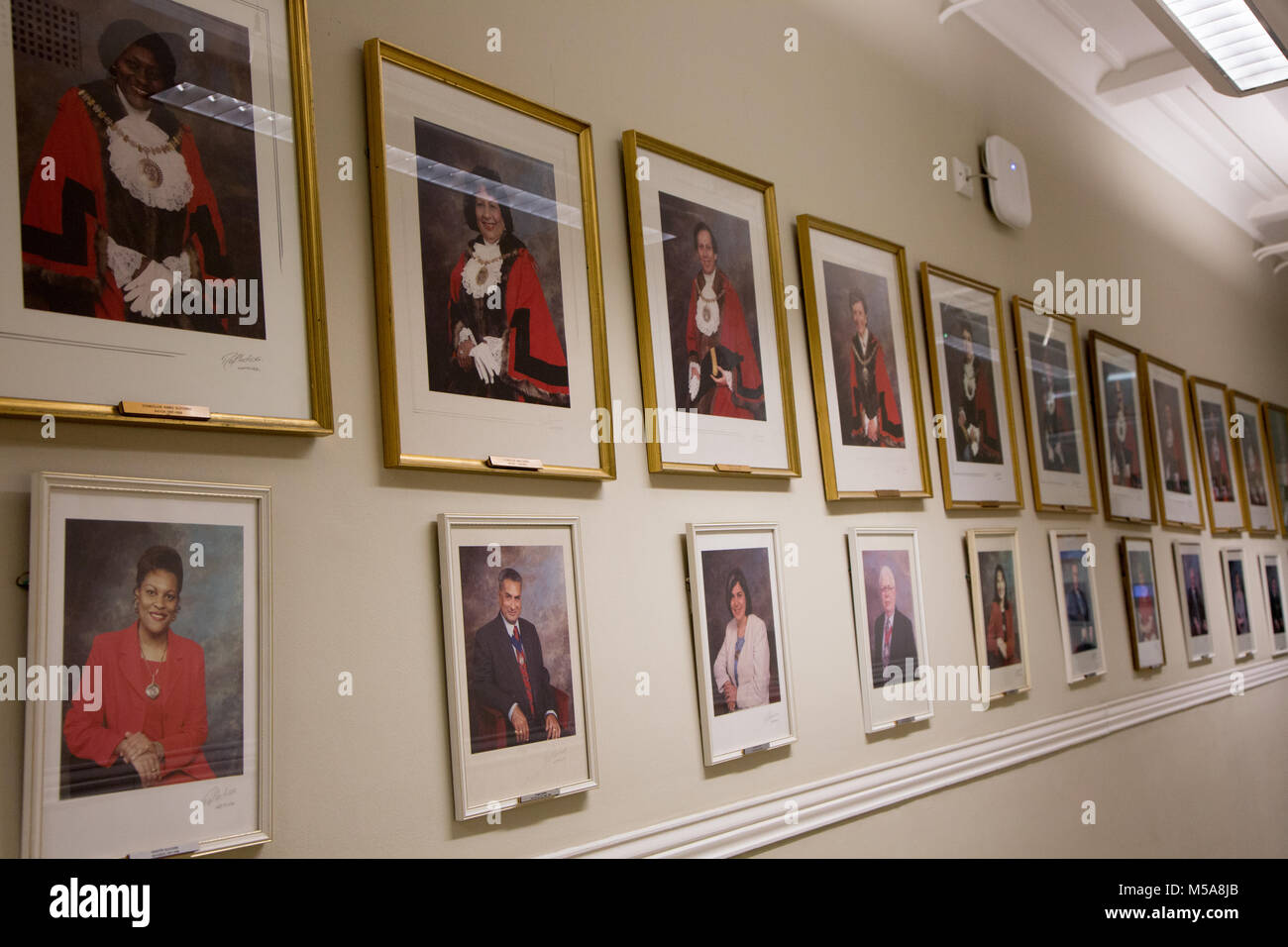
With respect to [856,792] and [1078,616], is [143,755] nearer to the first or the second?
[856,792]

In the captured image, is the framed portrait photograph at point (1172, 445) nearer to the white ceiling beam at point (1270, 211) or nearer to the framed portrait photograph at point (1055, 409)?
the framed portrait photograph at point (1055, 409)

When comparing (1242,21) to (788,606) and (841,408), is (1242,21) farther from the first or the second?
(788,606)

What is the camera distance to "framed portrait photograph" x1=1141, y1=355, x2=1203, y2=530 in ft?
24.3

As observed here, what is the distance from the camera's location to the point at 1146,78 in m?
7.22

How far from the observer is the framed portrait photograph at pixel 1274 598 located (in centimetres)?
889

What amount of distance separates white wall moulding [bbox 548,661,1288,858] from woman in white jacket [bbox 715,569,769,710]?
365 millimetres

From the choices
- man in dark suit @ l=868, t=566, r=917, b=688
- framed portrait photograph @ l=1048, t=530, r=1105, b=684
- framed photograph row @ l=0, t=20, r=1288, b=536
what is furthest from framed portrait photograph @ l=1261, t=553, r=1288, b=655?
man in dark suit @ l=868, t=566, r=917, b=688

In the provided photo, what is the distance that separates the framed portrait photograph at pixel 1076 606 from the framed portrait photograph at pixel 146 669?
4792mm

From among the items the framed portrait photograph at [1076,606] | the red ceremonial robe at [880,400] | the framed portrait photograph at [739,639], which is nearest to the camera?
the framed portrait photograph at [739,639]

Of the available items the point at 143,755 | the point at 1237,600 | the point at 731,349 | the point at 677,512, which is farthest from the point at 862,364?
the point at 1237,600

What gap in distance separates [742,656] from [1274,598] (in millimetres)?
7308
